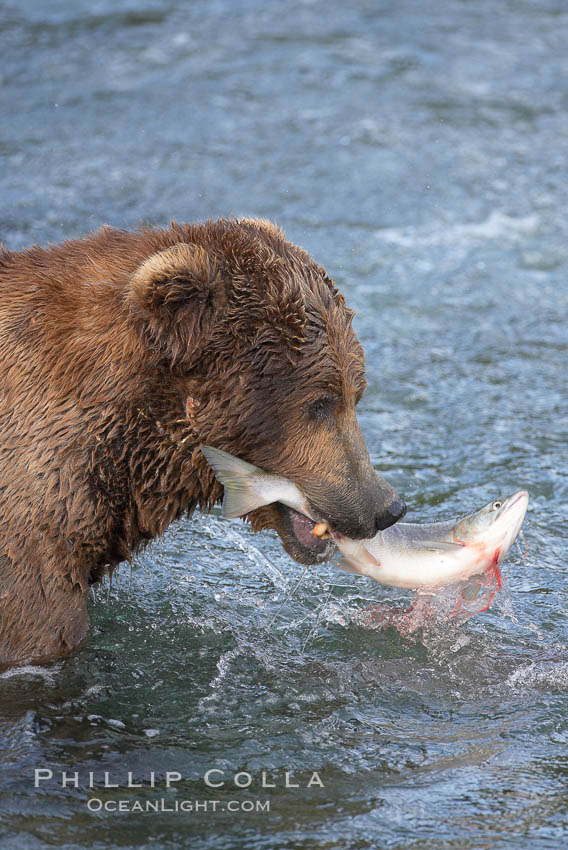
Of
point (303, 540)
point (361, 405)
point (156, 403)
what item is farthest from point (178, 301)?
point (361, 405)

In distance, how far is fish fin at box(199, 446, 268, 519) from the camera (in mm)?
4668

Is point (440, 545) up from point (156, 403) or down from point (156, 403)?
down

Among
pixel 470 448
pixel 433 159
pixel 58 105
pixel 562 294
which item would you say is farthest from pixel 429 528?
pixel 58 105

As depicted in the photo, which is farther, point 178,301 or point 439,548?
point 439,548

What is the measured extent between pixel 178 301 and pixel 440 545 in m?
1.59

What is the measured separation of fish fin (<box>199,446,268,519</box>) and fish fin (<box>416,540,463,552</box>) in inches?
33.5

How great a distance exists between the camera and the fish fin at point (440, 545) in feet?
17.0

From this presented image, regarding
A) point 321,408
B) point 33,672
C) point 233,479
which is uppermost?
point 321,408

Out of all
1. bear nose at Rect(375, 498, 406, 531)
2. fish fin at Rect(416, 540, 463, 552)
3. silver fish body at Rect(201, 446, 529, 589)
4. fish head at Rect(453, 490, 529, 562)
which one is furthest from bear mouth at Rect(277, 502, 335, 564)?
fish head at Rect(453, 490, 529, 562)

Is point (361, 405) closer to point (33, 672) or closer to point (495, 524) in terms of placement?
point (495, 524)

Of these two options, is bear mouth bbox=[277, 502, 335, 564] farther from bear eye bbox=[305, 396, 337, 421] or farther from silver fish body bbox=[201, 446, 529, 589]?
bear eye bbox=[305, 396, 337, 421]

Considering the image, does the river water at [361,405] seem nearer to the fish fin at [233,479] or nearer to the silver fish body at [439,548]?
the silver fish body at [439,548]

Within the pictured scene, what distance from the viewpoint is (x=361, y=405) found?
8.21 m

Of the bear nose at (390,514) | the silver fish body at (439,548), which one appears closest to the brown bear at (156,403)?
the bear nose at (390,514)
